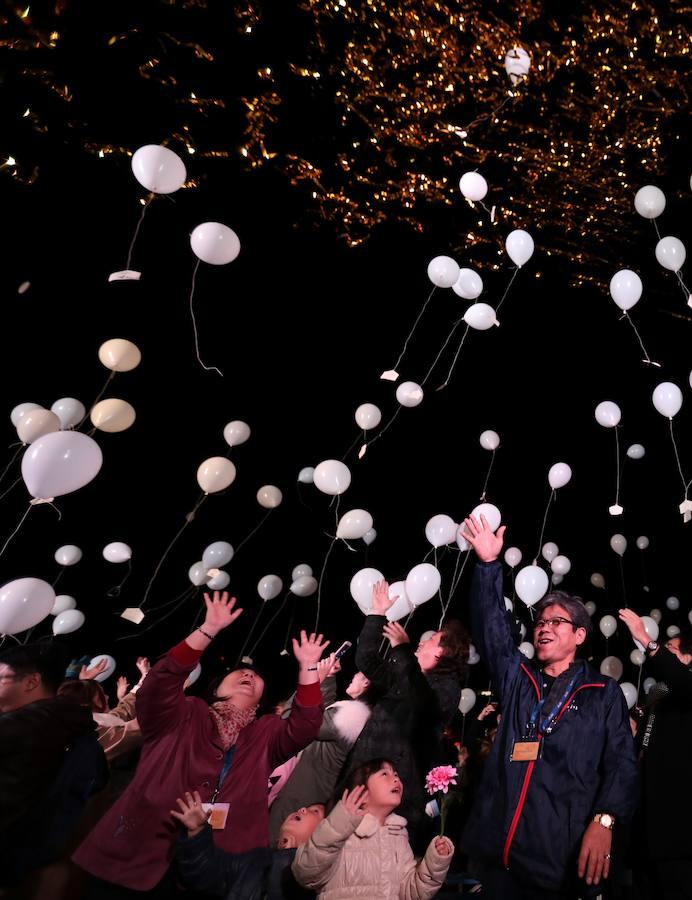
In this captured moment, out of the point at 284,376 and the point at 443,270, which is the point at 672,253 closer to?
the point at 443,270

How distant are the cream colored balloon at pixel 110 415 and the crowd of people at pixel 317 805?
2119mm

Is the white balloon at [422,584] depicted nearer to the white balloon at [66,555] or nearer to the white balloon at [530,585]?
the white balloon at [530,585]

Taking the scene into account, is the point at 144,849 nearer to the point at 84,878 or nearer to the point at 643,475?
the point at 84,878

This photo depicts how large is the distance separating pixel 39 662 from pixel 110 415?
96.3 inches

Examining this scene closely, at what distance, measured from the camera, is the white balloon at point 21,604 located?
115 inches

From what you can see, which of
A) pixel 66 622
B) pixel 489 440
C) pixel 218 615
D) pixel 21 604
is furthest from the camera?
pixel 489 440

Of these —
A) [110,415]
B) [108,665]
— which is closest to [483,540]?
[110,415]

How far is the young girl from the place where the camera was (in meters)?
1.86

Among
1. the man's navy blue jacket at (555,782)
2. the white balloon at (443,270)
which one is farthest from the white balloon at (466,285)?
the man's navy blue jacket at (555,782)

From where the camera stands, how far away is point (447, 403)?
732cm

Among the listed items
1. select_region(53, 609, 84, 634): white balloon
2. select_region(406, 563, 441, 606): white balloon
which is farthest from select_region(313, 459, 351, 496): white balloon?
select_region(53, 609, 84, 634): white balloon

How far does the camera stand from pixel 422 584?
4.36m

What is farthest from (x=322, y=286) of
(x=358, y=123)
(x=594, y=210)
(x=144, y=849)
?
(x=144, y=849)

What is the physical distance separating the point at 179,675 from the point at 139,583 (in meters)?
5.38
